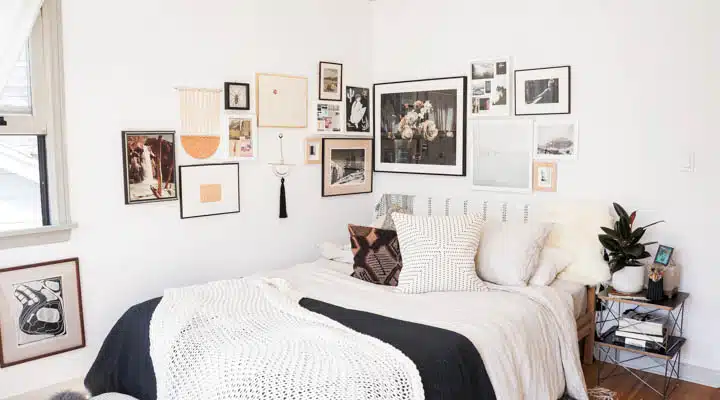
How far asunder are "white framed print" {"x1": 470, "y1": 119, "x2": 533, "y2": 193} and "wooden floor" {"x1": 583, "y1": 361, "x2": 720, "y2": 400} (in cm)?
121

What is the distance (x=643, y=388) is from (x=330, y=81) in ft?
9.05

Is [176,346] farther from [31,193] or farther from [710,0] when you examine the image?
[710,0]

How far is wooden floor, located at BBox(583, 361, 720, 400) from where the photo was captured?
314 centimetres

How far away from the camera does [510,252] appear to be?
10.7 feet

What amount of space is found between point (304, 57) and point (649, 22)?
2.14 meters

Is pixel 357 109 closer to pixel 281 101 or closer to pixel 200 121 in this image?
pixel 281 101

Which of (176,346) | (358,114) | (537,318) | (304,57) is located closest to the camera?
(176,346)

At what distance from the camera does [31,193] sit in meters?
2.94

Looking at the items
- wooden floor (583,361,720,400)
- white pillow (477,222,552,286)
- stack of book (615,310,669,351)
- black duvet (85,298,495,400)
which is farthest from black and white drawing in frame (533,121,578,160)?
black duvet (85,298,495,400)

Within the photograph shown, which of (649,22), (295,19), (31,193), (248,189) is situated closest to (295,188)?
(248,189)

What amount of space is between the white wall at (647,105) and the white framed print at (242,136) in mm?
1666

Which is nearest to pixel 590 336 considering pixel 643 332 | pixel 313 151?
pixel 643 332

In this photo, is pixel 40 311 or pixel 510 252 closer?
pixel 40 311

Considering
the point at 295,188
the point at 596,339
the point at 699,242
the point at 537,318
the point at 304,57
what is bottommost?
the point at 596,339
